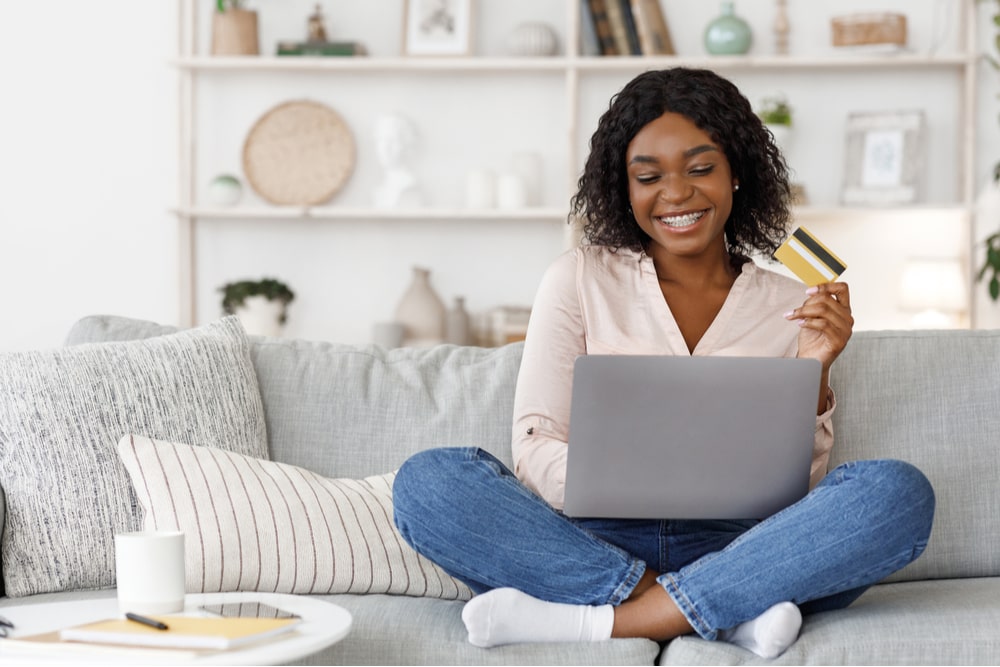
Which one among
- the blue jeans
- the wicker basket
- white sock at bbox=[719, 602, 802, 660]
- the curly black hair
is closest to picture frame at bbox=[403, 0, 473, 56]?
the wicker basket

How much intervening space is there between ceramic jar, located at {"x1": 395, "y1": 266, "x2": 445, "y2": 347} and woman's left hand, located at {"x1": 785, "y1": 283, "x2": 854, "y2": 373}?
2084mm

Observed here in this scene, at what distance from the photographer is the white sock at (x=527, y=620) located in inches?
56.9

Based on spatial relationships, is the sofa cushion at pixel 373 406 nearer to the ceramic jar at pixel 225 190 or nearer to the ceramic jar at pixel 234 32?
the ceramic jar at pixel 225 190

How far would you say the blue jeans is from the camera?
1.44m

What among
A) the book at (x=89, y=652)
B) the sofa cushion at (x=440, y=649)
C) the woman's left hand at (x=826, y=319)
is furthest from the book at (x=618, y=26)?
the book at (x=89, y=652)

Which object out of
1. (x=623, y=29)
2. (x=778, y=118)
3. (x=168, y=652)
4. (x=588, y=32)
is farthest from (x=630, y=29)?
(x=168, y=652)

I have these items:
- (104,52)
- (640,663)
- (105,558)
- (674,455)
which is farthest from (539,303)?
(104,52)

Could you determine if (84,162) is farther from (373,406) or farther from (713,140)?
(713,140)

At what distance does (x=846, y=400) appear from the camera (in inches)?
75.2

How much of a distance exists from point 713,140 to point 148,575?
1.11m

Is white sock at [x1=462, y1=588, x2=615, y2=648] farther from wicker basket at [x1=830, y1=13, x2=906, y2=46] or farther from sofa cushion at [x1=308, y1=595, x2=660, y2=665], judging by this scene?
wicker basket at [x1=830, y1=13, x2=906, y2=46]

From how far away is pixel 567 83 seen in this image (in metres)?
3.66

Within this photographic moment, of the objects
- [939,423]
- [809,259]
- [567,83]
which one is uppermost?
[567,83]

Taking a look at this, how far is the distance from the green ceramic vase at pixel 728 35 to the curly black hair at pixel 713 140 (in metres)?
1.69
